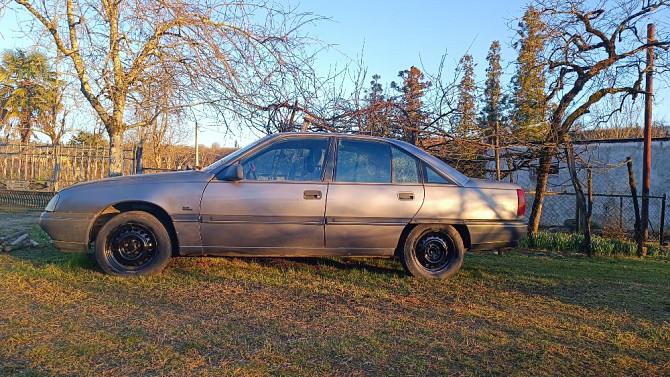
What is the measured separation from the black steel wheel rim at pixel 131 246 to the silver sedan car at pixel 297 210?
0.01 m

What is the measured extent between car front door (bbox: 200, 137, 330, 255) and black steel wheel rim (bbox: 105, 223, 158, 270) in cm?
60

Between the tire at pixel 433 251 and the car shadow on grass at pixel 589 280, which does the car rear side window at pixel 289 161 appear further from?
the car shadow on grass at pixel 589 280

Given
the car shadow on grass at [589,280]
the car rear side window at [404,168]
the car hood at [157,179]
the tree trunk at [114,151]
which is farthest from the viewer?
the tree trunk at [114,151]

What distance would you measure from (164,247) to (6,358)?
2.23 m

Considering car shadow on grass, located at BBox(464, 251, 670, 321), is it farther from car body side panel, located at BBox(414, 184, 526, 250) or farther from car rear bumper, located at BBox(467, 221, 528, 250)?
car body side panel, located at BBox(414, 184, 526, 250)

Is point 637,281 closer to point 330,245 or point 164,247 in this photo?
point 330,245

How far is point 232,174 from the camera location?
5.39m

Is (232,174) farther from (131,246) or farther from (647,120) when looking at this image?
(647,120)

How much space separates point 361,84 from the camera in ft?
30.7

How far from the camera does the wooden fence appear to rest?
1345 cm

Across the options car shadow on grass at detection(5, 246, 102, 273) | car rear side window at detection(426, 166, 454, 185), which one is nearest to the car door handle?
car rear side window at detection(426, 166, 454, 185)

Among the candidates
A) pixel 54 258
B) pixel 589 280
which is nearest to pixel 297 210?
pixel 54 258

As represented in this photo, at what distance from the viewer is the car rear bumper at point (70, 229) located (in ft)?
17.7

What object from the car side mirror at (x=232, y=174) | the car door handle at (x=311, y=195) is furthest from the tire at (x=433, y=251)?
the car side mirror at (x=232, y=174)
